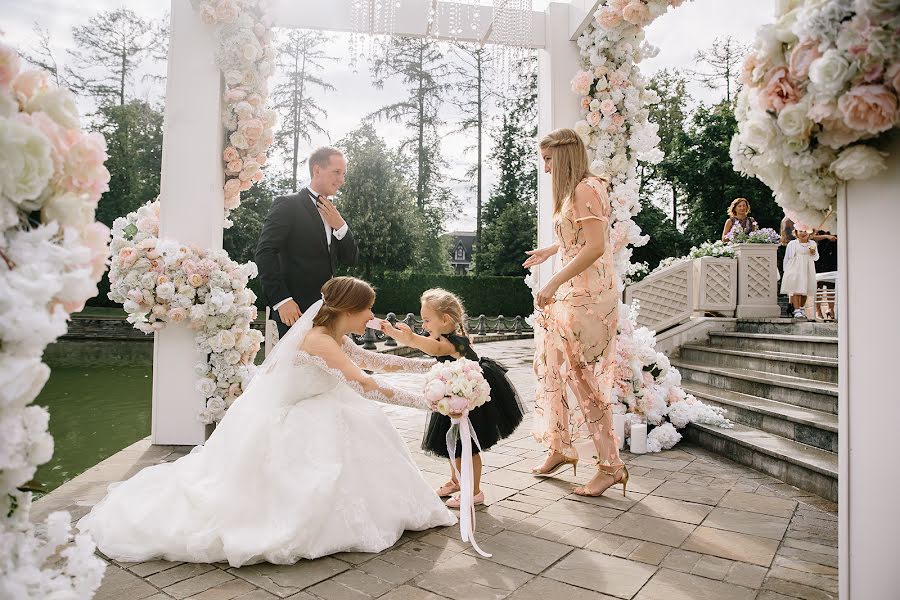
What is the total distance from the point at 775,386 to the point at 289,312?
4212mm

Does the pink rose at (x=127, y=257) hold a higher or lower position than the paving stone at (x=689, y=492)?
higher

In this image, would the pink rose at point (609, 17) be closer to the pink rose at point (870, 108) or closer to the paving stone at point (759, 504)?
the pink rose at point (870, 108)

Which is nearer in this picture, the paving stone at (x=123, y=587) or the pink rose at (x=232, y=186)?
the paving stone at (x=123, y=587)

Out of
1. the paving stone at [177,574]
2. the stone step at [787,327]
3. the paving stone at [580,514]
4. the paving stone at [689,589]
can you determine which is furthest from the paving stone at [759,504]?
the stone step at [787,327]

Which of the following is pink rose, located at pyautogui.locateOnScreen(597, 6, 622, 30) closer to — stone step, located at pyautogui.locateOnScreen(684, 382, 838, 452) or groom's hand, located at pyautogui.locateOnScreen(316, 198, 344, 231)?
groom's hand, located at pyautogui.locateOnScreen(316, 198, 344, 231)

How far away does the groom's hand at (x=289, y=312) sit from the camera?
367 centimetres

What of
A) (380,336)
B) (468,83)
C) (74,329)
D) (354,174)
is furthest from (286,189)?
(380,336)

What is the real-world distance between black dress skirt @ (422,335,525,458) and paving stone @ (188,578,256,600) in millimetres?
1336

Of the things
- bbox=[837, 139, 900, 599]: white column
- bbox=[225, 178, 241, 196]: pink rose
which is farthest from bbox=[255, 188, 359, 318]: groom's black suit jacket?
bbox=[837, 139, 900, 599]: white column

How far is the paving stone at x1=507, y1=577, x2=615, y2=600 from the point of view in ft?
7.21

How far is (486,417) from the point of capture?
11.2ft

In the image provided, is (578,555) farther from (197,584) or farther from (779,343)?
(779,343)

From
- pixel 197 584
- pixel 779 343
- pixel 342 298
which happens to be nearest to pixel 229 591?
pixel 197 584

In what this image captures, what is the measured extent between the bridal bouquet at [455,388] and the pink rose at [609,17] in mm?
3373
